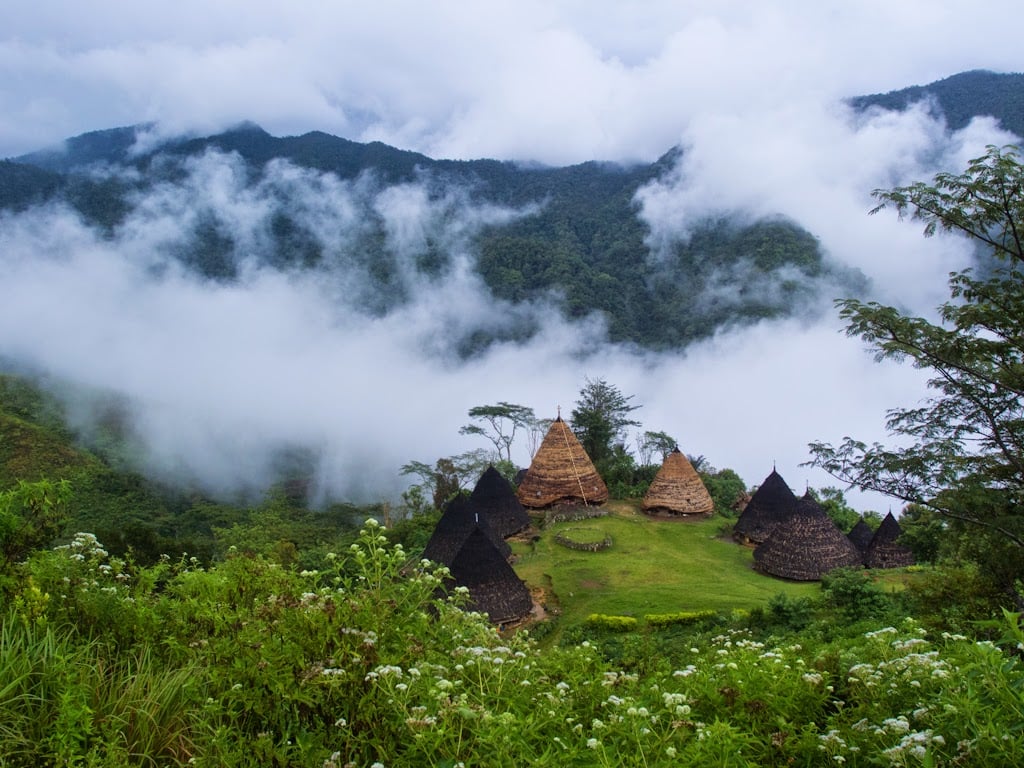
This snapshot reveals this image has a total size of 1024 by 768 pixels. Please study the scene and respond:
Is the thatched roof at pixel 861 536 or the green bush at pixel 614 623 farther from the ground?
the thatched roof at pixel 861 536

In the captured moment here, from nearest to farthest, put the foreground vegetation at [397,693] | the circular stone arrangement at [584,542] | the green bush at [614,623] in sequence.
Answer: the foreground vegetation at [397,693] → the green bush at [614,623] → the circular stone arrangement at [584,542]

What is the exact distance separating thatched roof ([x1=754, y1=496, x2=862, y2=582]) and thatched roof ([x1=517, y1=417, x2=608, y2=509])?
8.27 metres

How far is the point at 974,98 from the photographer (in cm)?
7288

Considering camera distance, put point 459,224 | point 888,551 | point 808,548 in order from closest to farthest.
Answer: point 808,548 < point 888,551 < point 459,224

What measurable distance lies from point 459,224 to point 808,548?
7227 centimetres

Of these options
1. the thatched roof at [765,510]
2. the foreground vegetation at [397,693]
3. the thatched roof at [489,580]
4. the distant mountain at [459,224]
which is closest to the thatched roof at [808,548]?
the thatched roof at [765,510]

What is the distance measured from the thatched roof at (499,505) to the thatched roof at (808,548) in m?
8.96

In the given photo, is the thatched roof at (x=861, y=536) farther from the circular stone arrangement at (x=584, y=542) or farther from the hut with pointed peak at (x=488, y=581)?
the hut with pointed peak at (x=488, y=581)

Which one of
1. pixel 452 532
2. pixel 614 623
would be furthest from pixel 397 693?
pixel 452 532

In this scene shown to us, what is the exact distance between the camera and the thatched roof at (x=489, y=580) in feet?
53.0

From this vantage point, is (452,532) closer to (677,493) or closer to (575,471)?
(575,471)

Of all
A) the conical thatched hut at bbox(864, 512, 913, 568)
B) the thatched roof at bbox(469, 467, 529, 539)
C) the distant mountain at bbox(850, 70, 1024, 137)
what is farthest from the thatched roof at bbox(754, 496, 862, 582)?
the distant mountain at bbox(850, 70, 1024, 137)

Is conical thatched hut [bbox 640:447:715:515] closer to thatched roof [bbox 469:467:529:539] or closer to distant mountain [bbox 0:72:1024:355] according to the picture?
thatched roof [bbox 469:467:529:539]

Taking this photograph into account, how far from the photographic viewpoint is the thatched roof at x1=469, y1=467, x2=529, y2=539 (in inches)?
981
